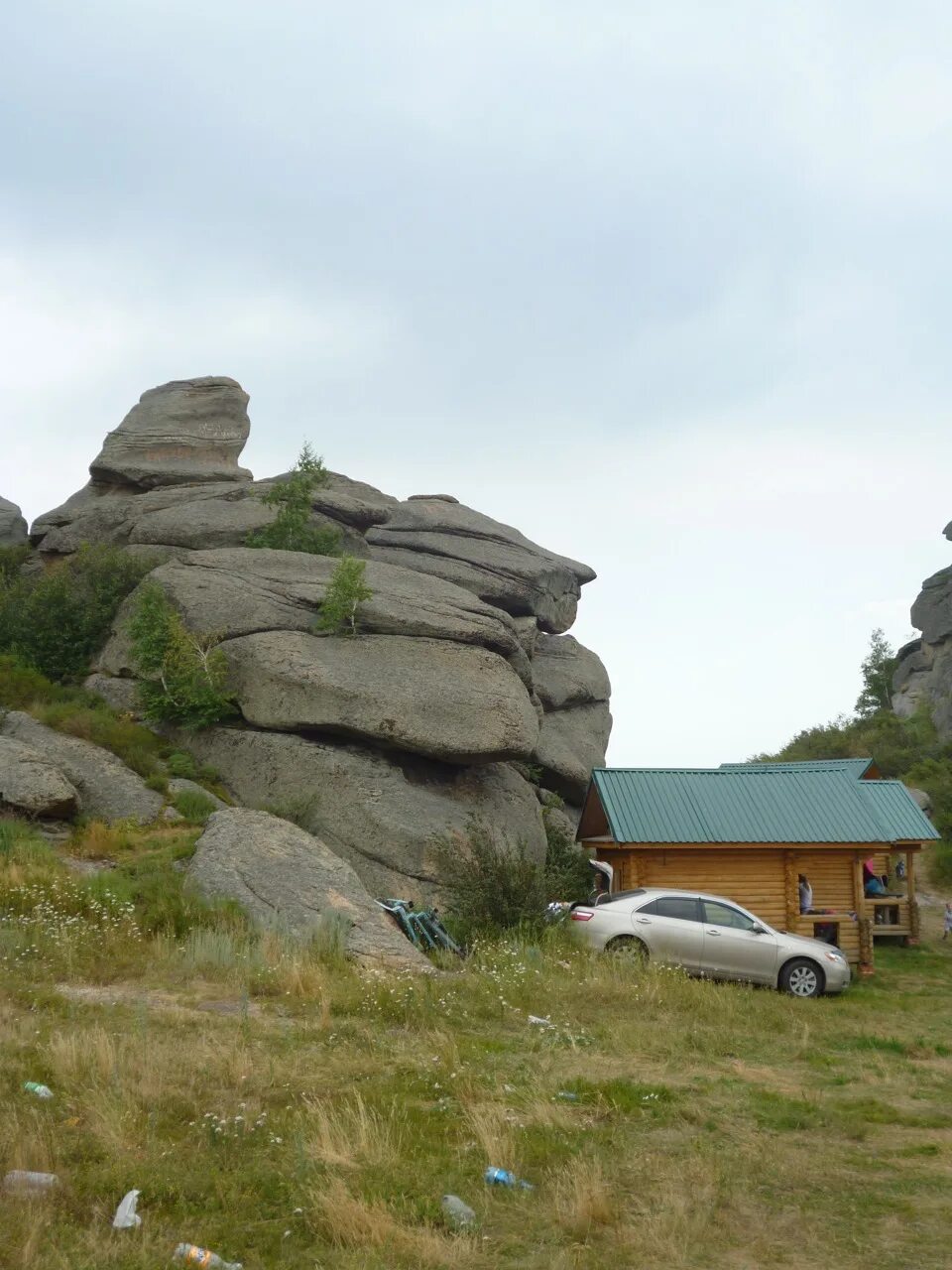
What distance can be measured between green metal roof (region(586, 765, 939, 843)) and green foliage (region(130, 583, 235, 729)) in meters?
8.27

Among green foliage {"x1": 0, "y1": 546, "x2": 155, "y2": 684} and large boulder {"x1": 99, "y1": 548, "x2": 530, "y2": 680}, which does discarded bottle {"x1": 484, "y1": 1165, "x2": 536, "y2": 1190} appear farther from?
green foliage {"x1": 0, "y1": 546, "x2": 155, "y2": 684}

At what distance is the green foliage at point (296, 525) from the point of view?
101ft

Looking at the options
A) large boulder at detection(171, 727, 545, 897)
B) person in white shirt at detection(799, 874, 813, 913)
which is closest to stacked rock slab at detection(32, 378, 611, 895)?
large boulder at detection(171, 727, 545, 897)

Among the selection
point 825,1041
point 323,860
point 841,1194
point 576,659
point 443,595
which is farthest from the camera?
point 576,659

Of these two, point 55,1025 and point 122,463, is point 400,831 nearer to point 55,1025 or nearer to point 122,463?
point 55,1025

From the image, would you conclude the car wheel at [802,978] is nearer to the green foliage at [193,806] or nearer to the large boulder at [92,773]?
the green foliage at [193,806]

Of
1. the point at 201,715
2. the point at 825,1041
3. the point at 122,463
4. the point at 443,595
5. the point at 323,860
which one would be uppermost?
the point at 122,463

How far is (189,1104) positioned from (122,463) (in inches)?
1242

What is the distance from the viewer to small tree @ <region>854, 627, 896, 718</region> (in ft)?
231

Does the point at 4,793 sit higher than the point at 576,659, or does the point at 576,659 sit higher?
the point at 576,659

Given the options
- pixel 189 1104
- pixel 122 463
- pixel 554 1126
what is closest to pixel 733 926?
pixel 554 1126

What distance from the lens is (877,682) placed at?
71.4m

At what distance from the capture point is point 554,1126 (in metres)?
7.99

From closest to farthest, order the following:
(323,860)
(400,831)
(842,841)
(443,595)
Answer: (323,860) → (400,831) → (842,841) → (443,595)
